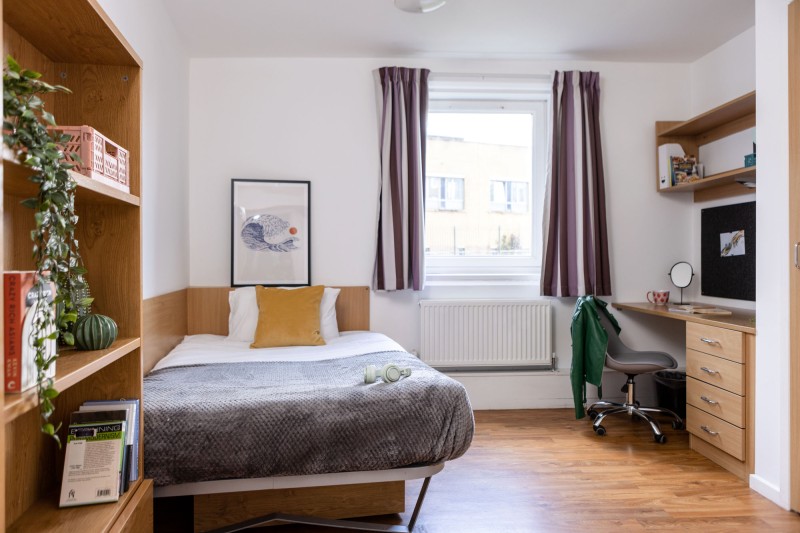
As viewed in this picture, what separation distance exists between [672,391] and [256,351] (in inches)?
110

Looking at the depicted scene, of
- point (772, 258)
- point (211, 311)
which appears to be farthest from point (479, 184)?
point (211, 311)

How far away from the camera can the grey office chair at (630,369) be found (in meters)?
3.34

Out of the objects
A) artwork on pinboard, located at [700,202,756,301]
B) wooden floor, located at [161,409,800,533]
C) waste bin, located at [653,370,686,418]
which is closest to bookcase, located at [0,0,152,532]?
wooden floor, located at [161,409,800,533]

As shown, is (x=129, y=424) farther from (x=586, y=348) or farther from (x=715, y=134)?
(x=715, y=134)

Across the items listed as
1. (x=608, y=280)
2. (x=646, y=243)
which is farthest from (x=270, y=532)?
(x=646, y=243)

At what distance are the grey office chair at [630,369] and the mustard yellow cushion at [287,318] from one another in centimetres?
187

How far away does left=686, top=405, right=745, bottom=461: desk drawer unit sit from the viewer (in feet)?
8.79

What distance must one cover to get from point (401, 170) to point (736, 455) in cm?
259

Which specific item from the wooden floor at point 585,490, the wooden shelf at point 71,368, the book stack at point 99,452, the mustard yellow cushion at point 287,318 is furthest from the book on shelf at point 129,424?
the mustard yellow cushion at point 287,318

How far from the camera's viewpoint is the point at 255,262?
3721 millimetres

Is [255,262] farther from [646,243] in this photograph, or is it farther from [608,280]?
[646,243]

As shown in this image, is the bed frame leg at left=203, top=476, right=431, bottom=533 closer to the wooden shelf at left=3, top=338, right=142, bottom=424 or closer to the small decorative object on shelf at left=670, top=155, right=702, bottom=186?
the wooden shelf at left=3, top=338, right=142, bottom=424

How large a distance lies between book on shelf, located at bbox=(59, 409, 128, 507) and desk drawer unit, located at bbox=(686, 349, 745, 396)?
2766mm

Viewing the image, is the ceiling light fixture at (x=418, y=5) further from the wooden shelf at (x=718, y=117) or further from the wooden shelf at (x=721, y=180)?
the wooden shelf at (x=721, y=180)
